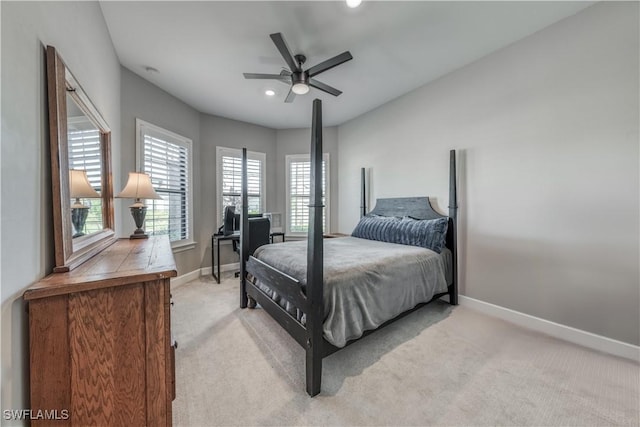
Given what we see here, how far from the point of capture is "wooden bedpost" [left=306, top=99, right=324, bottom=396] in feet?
5.10

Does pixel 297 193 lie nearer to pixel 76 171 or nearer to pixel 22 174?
pixel 76 171

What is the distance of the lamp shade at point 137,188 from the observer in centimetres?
199

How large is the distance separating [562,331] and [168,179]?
4.83 metres

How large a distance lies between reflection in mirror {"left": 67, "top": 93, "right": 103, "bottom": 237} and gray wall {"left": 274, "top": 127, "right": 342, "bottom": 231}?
337 centimetres

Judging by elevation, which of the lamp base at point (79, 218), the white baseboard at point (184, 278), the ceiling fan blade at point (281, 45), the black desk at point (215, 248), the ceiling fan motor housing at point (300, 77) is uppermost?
the ceiling fan blade at point (281, 45)

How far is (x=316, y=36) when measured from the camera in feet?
7.34

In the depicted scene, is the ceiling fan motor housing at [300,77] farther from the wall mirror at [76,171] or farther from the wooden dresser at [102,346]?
the wooden dresser at [102,346]

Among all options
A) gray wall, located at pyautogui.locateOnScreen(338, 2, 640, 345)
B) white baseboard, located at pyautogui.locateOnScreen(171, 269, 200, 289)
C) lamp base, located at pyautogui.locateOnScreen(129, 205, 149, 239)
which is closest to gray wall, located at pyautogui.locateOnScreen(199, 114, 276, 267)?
white baseboard, located at pyautogui.locateOnScreen(171, 269, 200, 289)

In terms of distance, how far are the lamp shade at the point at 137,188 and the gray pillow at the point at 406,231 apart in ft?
8.55

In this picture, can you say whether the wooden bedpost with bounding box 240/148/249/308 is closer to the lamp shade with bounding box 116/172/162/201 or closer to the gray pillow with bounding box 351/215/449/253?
the lamp shade with bounding box 116/172/162/201

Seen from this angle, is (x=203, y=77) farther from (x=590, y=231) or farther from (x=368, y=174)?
(x=590, y=231)

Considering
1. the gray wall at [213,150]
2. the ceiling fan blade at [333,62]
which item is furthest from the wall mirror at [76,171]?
the gray wall at [213,150]

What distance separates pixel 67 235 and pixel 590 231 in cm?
355

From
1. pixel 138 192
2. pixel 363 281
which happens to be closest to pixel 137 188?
pixel 138 192
